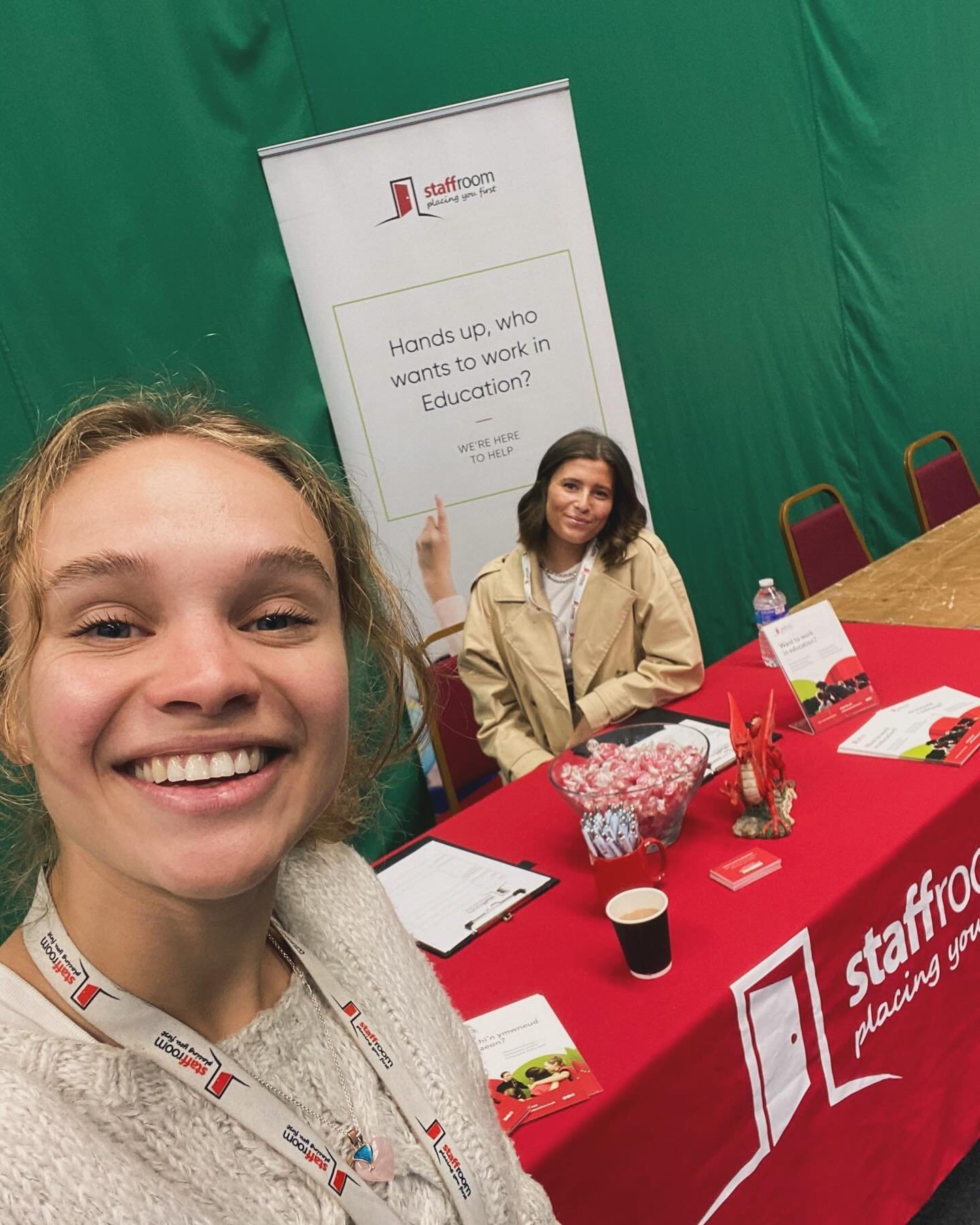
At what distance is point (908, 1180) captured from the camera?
161 centimetres

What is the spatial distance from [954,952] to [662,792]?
561mm

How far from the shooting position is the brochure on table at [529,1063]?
122cm

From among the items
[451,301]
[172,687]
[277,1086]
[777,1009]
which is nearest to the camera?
[172,687]

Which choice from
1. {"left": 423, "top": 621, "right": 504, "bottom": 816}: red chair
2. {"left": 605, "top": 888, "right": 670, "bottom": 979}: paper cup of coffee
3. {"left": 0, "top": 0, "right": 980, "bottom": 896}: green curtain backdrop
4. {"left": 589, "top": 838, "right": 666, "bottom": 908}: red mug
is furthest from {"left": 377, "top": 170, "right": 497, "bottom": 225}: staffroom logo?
{"left": 605, "top": 888, "right": 670, "bottom": 979}: paper cup of coffee

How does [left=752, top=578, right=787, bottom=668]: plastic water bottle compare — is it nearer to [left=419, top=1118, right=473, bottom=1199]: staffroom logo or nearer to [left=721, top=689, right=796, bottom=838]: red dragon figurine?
[left=721, top=689, right=796, bottom=838]: red dragon figurine

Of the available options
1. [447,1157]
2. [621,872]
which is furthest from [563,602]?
[447,1157]

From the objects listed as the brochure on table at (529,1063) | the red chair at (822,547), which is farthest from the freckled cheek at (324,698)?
the red chair at (822,547)

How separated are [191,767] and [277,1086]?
28cm

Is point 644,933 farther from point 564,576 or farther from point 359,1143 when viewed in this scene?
point 564,576

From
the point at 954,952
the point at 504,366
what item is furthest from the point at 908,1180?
the point at 504,366

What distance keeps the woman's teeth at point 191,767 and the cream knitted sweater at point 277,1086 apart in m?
0.18

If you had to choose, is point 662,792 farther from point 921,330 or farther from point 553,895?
point 921,330

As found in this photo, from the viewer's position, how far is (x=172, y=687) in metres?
0.67

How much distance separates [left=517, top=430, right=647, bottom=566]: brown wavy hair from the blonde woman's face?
82.3 inches
